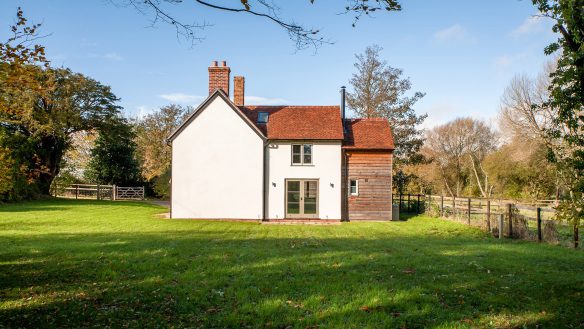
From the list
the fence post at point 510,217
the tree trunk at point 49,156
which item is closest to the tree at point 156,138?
the tree trunk at point 49,156

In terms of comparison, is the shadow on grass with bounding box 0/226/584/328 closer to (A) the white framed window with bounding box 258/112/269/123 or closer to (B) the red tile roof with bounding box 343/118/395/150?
(B) the red tile roof with bounding box 343/118/395/150

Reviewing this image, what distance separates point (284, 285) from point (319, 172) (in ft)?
52.1

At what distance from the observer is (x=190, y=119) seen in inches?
878

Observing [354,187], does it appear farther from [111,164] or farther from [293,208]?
[111,164]

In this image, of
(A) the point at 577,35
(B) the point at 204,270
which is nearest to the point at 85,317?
(B) the point at 204,270

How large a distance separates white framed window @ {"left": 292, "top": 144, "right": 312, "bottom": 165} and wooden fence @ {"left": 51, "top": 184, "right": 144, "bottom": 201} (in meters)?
25.3

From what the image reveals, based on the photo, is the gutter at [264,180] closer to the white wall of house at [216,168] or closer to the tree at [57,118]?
the white wall of house at [216,168]

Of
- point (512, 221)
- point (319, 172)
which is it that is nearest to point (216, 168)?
point (319, 172)

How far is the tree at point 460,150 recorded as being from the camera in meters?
53.4

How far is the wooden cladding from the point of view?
23.4 meters

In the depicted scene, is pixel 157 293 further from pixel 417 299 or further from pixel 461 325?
pixel 461 325

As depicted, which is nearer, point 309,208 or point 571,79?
point 571,79

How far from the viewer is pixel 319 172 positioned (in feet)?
75.7

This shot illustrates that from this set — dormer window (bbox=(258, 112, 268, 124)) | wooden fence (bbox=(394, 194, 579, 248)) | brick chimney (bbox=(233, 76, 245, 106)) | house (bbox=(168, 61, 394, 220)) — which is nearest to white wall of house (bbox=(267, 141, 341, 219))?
house (bbox=(168, 61, 394, 220))
